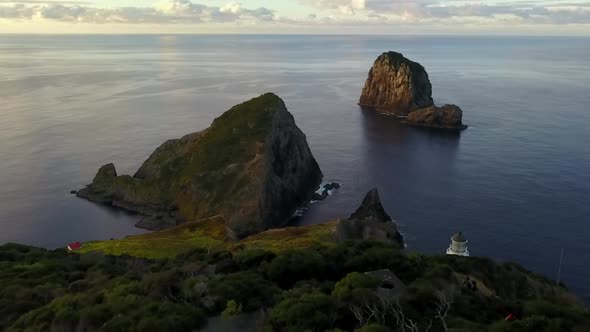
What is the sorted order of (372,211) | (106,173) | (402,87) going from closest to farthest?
(372,211), (106,173), (402,87)

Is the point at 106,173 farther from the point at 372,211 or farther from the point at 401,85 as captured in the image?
the point at 401,85

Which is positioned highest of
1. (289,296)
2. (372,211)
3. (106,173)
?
(289,296)

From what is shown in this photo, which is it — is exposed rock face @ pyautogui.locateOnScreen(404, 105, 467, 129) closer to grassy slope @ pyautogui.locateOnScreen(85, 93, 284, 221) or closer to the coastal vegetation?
grassy slope @ pyautogui.locateOnScreen(85, 93, 284, 221)

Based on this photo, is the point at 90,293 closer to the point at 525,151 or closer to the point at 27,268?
the point at 27,268

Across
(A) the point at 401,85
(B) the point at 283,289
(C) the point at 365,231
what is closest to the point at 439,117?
(A) the point at 401,85

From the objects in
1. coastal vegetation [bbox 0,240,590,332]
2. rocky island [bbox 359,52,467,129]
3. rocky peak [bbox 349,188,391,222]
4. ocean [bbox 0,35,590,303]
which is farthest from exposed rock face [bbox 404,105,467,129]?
coastal vegetation [bbox 0,240,590,332]

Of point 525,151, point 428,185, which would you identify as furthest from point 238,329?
point 525,151
